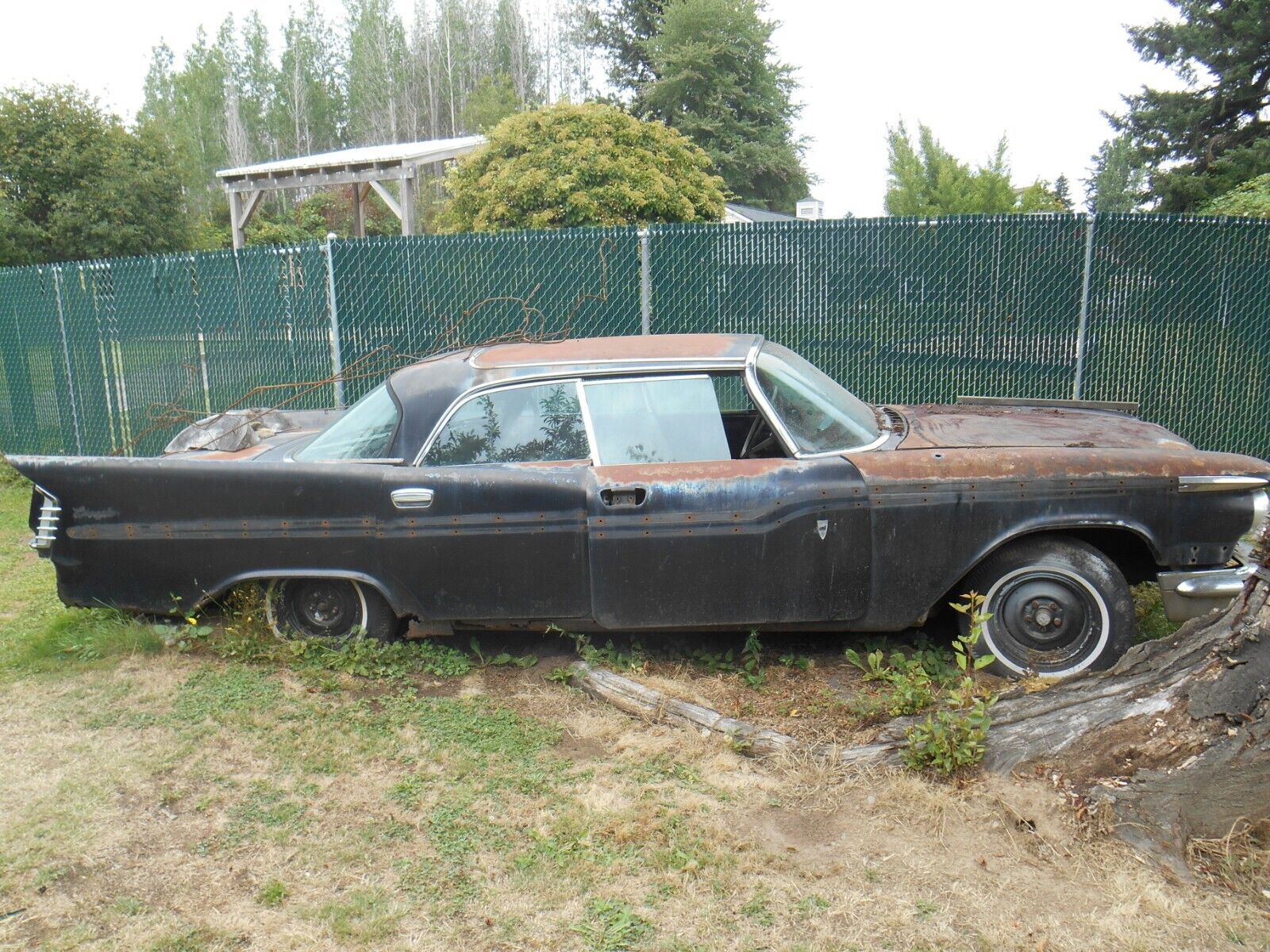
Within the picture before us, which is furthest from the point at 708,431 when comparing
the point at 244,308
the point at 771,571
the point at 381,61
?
the point at 381,61

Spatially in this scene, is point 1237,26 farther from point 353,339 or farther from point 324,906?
point 324,906

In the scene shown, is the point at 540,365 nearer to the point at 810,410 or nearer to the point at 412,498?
the point at 412,498

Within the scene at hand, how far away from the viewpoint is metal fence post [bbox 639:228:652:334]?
845 centimetres

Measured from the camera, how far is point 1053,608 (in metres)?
4.51

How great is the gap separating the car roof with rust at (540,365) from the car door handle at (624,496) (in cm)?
63

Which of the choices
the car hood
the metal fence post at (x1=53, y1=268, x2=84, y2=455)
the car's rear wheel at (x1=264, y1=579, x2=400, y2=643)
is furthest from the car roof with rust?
the metal fence post at (x1=53, y1=268, x2=84, y2=455)

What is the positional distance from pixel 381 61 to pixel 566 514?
57993mm

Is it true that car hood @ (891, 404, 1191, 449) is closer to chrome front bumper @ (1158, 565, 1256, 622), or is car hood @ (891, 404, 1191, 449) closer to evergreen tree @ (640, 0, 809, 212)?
chrome front bumper @ (1158, 565, 1256, 622)

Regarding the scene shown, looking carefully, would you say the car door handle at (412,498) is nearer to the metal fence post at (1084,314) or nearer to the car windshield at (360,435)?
the car windshield at (360,435)

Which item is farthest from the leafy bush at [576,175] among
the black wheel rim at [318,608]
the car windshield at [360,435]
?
the black wheel rim at [318,608]

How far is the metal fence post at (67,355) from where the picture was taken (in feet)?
34.1

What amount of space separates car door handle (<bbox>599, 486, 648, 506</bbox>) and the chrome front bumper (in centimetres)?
225

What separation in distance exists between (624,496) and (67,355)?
8338mm

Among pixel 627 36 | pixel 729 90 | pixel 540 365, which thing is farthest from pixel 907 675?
pixel 627 36
